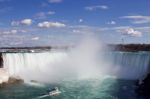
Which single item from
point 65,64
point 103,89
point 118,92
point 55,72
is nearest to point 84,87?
point 103,89

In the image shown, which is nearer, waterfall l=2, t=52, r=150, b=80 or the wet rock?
the wet rock

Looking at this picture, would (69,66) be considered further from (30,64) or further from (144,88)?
(144,88)

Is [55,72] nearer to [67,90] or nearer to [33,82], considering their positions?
[33,82]

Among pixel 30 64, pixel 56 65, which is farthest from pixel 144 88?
pixel 56 65

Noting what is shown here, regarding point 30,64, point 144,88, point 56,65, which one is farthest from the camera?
point 56,65

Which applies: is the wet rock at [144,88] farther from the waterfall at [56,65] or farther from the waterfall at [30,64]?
the waterfall at [30,64]

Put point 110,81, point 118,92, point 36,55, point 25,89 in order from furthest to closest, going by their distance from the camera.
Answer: point 36,55
point 110,81
point 25,89
point 118,92

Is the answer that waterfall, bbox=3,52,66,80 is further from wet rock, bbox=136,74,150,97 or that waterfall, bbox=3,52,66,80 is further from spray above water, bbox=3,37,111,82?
wet rock, bbox=136,74,150,97

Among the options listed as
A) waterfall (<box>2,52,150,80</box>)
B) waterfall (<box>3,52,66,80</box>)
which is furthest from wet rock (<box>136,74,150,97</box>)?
waterfall (<box>3,52,66,80</box>)
